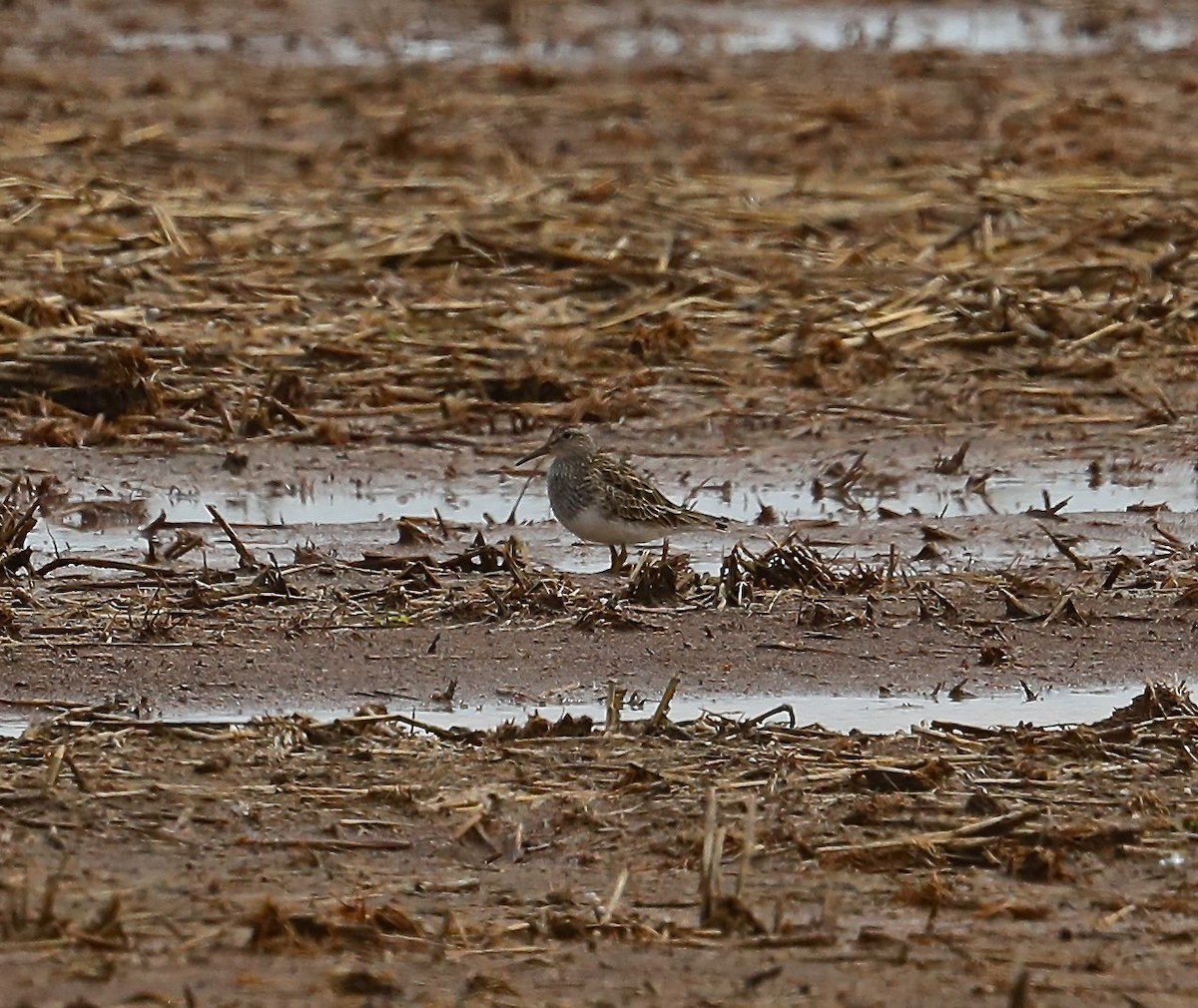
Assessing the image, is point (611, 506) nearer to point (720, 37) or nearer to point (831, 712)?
point (831, 712)

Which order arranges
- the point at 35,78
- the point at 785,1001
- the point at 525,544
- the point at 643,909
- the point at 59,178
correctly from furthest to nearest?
the point at 35,78 < the point at 59,178 < the point at 525,544 < the point at 643,909 < the point at 785,1001

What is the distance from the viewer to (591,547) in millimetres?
10961

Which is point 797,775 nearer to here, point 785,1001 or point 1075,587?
point 785,1001

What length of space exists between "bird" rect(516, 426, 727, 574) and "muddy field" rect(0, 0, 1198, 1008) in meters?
0.19

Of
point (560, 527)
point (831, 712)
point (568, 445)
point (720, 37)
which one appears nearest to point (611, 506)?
point (568, 445)

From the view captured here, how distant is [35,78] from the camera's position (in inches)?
839

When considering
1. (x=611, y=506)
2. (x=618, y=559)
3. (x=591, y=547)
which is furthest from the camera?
(x=591, y=547)

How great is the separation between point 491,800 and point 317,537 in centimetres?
382

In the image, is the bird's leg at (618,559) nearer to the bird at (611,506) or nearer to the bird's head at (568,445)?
the bird at (611,506)

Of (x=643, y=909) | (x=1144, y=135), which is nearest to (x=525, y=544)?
(x=643, y=909)

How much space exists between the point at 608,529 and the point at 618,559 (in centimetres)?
25

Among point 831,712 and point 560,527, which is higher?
point 831,712

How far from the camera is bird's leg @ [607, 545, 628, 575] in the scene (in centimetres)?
1024

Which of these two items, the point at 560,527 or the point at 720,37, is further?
the point at 720,37
